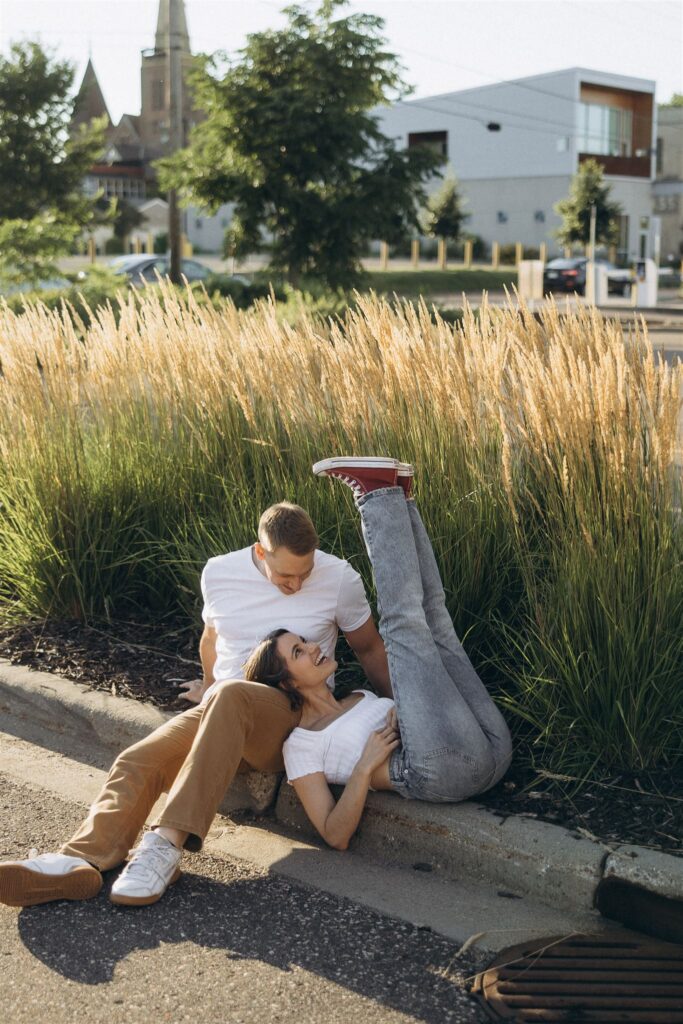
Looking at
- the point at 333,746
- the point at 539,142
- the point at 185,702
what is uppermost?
the point at 539,142

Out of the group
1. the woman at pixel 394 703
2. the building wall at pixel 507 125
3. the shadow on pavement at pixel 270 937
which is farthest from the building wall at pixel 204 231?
the shadow on pavement at pixel 270 937

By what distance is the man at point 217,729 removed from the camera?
3535mm

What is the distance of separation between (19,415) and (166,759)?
2534mm

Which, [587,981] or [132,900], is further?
[132,900]

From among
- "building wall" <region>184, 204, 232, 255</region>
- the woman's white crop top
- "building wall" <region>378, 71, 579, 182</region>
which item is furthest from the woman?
"building wall" <region>184, 204, 232, 255</region>

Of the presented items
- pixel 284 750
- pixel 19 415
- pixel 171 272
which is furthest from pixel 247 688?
pixel 171 272

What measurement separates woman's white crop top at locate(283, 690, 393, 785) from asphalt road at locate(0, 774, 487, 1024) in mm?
381

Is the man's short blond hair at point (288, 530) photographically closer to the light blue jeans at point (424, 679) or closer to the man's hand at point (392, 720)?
the light blue jeans at point (424, 679)

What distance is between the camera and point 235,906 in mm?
3500

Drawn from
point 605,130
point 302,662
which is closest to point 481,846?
point 302,662

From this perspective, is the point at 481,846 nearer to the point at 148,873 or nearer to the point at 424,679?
the point at 424,679

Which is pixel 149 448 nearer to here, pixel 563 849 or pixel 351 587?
pixel 351 587

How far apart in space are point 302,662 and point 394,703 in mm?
325

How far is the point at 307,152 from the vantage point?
18781mm
